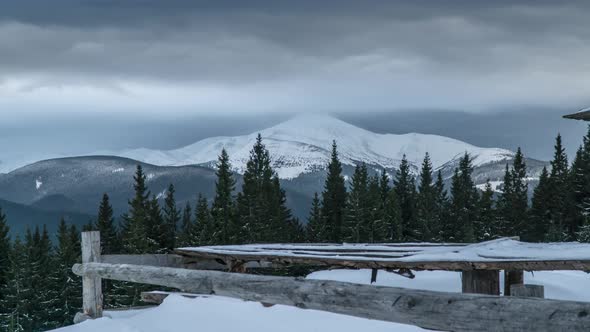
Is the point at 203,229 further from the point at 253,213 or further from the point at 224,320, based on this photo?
the point at 224,320

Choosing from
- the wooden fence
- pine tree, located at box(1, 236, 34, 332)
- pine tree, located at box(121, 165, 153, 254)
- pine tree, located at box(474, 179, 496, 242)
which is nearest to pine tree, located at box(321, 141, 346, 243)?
pine tree, located at box(474, 179, 496, 242)

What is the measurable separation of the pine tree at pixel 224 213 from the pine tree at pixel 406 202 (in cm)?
2659

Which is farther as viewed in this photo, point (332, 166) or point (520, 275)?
point (332, 166)

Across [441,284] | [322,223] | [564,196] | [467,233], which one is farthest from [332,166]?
[441,284]

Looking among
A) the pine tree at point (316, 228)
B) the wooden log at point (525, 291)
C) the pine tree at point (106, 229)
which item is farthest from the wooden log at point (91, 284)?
the pine tree at point (106, 229)

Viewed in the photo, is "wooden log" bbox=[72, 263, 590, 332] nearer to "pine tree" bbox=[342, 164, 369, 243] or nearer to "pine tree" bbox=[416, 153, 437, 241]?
"pine tree" bbox=[342, 164, 369, 243]

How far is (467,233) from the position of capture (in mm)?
87312

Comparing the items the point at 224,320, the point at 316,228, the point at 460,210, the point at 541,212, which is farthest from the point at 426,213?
the point at 224,320

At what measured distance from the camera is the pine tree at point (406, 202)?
9600cm

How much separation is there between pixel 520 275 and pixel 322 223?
7752 centimetres

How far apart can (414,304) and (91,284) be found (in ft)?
19.1

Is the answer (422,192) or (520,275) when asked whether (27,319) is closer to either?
(422,192)

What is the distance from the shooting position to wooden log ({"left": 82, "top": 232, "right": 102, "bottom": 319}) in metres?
8.95

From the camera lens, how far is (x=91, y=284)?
9.03 metres
